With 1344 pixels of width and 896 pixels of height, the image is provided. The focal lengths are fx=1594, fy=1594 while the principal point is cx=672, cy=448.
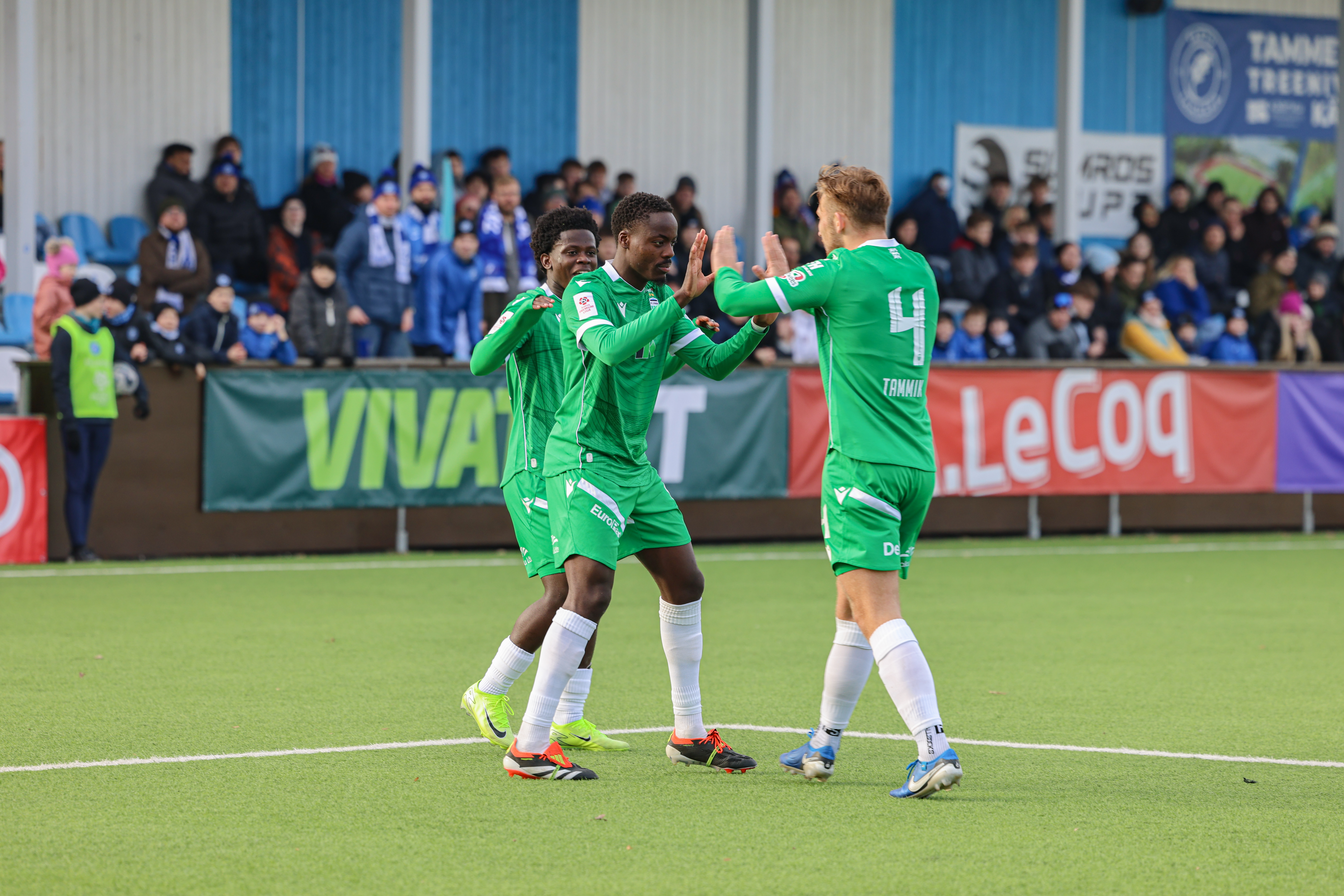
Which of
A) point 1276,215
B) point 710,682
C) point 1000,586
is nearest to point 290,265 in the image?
point 1000,586

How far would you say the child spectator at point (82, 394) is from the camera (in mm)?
12000

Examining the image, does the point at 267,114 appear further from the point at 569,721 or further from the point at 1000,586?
the point at 569,721

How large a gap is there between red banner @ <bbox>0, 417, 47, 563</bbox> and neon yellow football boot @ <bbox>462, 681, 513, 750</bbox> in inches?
282

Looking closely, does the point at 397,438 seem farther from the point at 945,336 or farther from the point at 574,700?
the point at 574,700

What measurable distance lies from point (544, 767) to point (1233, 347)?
1461 cm

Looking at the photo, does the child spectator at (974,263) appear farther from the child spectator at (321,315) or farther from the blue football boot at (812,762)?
the blue football boot at (812,762)

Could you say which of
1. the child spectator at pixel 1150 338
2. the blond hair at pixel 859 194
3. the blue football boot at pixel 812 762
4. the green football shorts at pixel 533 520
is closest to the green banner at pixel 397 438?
the child spectator at pixel 1150 338

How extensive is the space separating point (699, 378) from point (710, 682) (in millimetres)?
6468

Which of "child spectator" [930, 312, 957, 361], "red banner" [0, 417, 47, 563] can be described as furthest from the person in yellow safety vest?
"child spectator" [930, 312, 957, 361]

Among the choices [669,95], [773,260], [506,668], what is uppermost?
[669,95]

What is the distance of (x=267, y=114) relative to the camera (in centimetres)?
1898

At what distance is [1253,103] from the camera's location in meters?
24.7

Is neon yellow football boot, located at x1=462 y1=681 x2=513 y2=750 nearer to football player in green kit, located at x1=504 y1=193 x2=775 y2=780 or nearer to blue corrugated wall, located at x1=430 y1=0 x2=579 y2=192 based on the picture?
football player in green kit, located at x1=504 y1=193 x2=775 y2=780

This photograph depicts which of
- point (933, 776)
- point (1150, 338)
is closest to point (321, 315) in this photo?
point (1150, 338)
